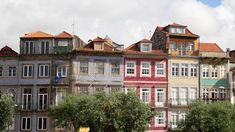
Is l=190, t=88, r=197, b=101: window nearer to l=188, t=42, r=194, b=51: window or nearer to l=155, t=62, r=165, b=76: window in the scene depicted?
l=155, t=62, r=165, b=76: window

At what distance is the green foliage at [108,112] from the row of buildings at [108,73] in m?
8.49

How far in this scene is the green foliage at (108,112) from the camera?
49.1m

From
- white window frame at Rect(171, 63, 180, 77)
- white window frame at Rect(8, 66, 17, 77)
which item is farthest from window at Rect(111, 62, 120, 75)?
white window frame at Rect(8, 66, 17, 77)

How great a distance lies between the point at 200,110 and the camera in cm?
5491

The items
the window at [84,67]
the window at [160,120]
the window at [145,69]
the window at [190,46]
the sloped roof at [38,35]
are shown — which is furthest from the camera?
the window at [190,46]

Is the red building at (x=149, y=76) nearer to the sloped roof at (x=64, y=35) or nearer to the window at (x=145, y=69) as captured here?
the window at (x=145, y=69)

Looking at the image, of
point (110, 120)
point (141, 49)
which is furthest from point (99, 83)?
point (110, 120)

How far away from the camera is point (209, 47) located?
66.6 m

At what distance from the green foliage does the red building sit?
34.4 feet

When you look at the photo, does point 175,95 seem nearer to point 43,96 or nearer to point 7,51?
point 43,96

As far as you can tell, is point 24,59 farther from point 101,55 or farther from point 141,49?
point 141,49

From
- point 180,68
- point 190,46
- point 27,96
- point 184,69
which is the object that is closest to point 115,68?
point 180,68

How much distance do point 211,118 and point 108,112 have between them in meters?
12.8

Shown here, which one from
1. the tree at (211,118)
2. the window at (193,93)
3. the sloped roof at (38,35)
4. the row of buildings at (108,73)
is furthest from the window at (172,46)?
the sloped roof at (38,35)
